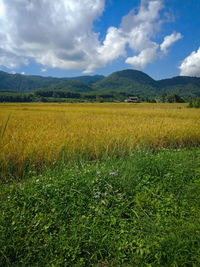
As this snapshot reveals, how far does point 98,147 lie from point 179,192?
2310 millimetres

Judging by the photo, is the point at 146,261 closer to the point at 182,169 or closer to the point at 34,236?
the point at 34,236

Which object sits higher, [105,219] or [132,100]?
[132,100]

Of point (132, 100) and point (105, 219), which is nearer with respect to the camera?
point (105, 219)

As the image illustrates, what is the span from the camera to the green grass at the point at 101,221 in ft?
5.14

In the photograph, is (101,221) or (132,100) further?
(132,100)

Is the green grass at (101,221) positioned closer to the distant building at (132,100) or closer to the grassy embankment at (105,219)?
the grassy embankment at (105,219)

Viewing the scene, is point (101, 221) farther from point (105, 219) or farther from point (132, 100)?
point (132, 100)

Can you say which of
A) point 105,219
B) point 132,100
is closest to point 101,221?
point 105,219

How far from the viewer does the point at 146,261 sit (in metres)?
1.54

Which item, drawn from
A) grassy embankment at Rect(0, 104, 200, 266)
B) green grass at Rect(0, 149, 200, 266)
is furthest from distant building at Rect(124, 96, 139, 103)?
green grass at Rect(0, 149, 200, 266)

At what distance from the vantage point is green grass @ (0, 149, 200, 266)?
1566 mm

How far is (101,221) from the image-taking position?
1.94m

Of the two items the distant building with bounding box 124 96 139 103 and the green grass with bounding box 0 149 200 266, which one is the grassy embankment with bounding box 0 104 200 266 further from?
the distant building with bounding box 124 96 139 103

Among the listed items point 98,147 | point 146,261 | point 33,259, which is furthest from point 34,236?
point 98,147
